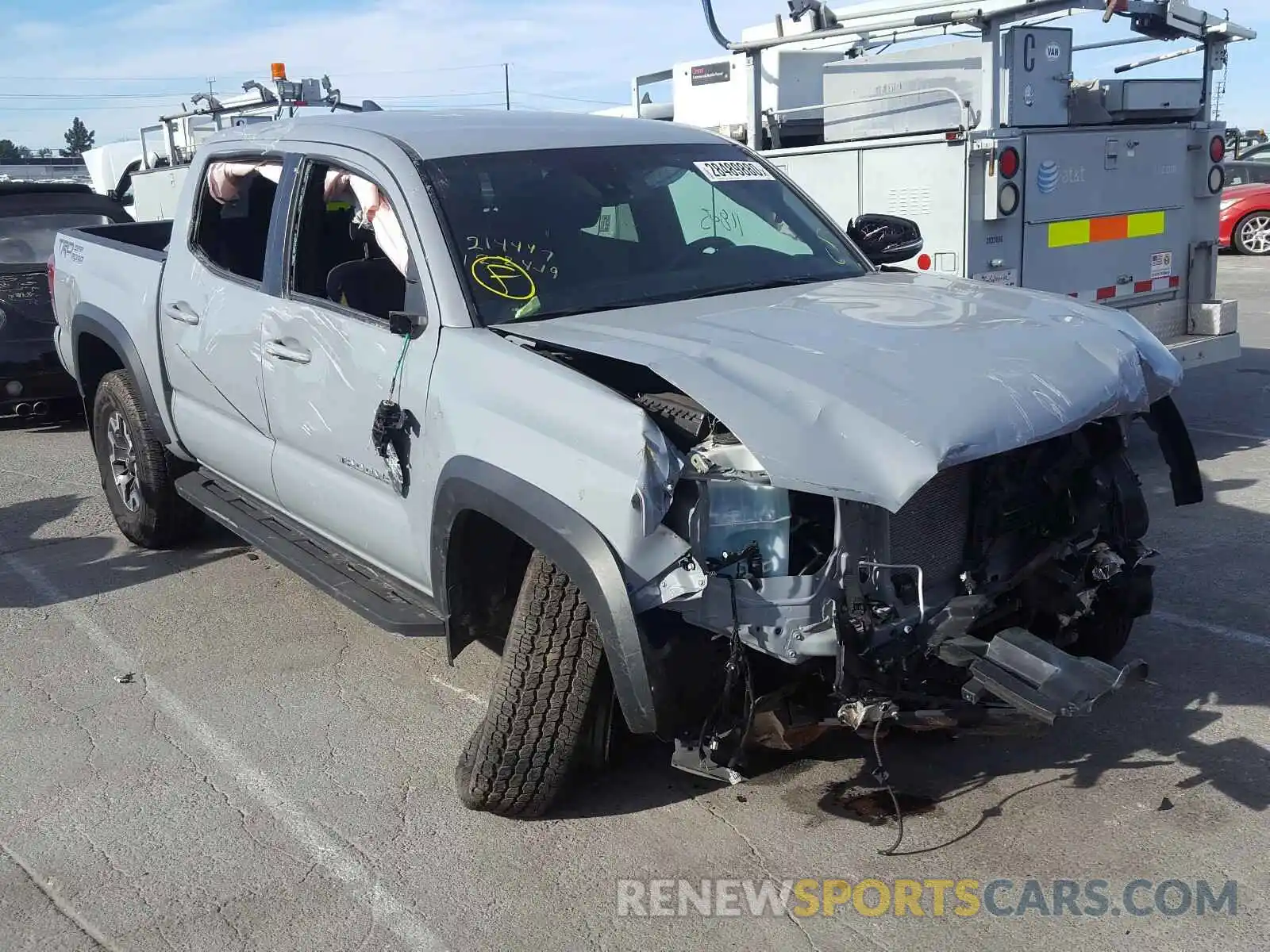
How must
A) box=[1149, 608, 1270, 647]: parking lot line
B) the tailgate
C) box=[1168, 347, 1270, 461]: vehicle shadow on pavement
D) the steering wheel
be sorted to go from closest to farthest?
the steering wheel, box=[1149, 608, 1270, 647]: parking lot line, the tailgate, box=[1168, 347, 1270, 461]: vehicle shadow on pavement

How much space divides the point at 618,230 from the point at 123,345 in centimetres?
282

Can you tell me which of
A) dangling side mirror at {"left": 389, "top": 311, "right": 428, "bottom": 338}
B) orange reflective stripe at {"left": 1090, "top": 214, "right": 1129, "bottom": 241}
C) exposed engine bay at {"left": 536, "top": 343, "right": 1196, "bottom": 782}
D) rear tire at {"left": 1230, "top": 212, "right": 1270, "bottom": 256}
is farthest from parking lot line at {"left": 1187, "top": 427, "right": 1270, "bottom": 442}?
rear tire at {"left": 1230, "top": 212, "right": 1270, "bottom": 256}

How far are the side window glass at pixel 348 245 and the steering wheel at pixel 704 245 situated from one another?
96 centimetres

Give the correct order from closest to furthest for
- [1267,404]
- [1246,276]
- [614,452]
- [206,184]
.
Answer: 1. [614,452]
2. [206,184]
3. [1267,404]
4. [1246,276]

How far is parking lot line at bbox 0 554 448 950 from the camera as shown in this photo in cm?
330

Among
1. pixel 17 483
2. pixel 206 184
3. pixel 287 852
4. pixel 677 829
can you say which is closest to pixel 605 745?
pixel 677 829

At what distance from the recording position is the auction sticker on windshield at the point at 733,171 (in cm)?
483

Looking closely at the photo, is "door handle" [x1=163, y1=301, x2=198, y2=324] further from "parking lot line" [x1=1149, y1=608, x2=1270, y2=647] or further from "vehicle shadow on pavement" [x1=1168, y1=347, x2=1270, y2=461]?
"vehicle shadow on pavement" [x1=1168, y1=347, x2=1270, y2=461]

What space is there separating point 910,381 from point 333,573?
7.07 feet

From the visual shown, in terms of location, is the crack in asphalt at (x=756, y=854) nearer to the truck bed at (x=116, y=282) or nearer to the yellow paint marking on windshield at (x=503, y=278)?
the yellow paint marking on windshield at (x=503, y=278)

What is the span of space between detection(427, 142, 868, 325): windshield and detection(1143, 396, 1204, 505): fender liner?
3.94 feet

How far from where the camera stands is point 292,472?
15.5ft

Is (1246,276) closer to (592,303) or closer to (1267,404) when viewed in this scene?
(1267,404)

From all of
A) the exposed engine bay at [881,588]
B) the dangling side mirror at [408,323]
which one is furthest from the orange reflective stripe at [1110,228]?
the dangling side mirror at [408,323]
